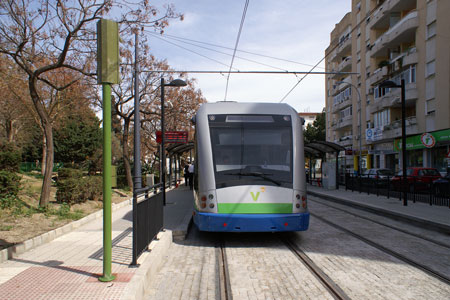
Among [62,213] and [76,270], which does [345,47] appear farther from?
[76,270]

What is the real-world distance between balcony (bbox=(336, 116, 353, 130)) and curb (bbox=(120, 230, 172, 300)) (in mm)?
43452

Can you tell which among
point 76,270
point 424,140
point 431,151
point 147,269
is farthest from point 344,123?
point 76,270

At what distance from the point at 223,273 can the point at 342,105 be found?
4763 centimetres

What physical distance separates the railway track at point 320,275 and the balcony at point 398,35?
2837cm

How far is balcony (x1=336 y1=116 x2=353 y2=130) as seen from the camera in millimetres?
47656

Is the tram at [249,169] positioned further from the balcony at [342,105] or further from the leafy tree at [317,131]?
the leafy tree at [317,131]

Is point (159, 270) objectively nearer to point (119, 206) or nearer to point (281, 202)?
point (281, 202)

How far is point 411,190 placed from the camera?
17125 mm

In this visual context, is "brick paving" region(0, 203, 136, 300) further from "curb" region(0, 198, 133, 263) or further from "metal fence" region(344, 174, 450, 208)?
"metal fence" region(344, 174, 450, 208)

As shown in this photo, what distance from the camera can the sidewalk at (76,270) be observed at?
414cm

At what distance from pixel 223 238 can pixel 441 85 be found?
24.8 metres

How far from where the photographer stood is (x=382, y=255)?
6.73 meters

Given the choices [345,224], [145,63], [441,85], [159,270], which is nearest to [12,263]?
[159,270]


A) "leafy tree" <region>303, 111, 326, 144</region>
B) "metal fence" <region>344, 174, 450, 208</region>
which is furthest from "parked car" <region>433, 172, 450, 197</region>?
"leafy tree" <region>303, 111, 326, 144</region>
